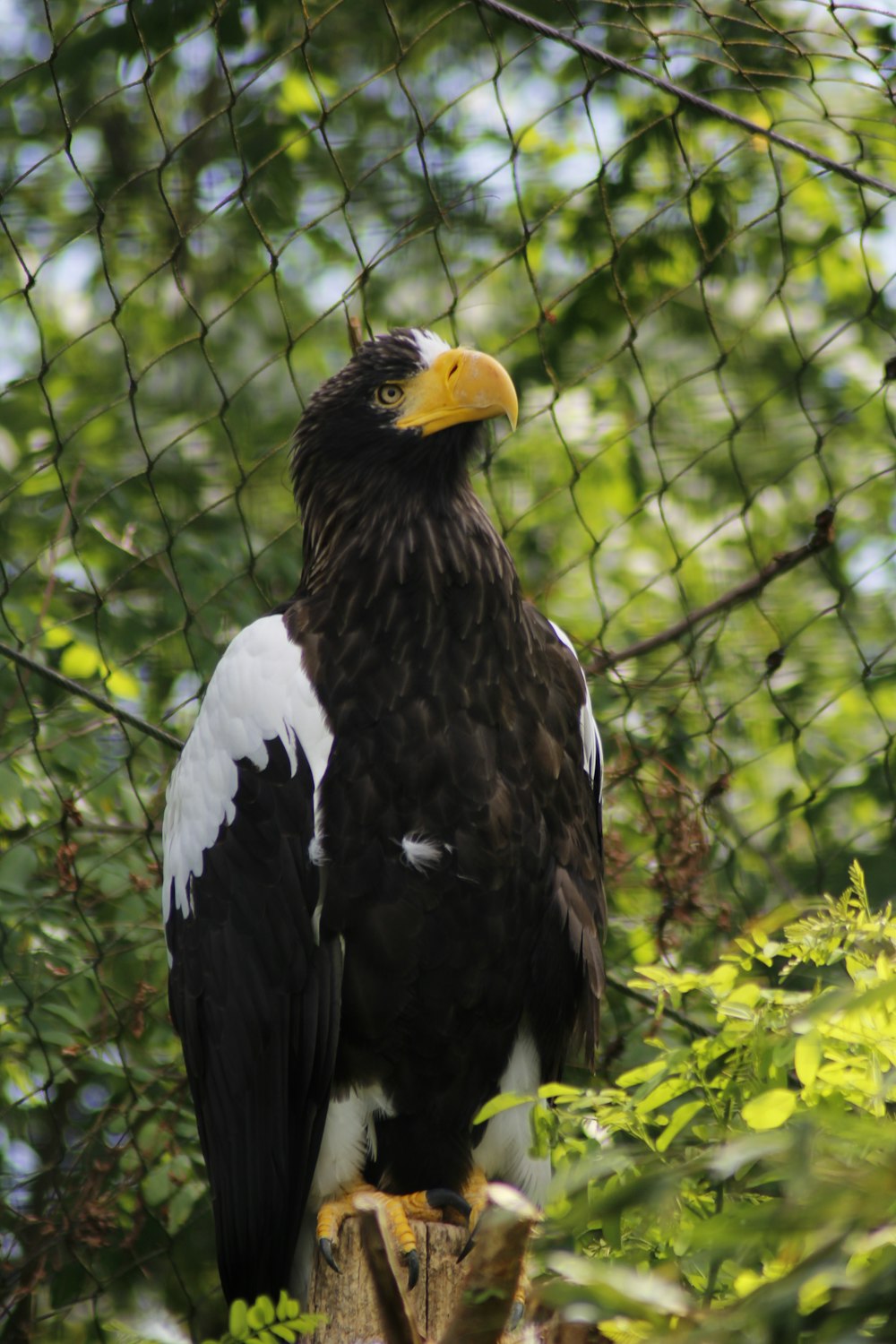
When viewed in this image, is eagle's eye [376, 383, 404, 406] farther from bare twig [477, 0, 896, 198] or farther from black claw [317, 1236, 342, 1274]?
black claw [317, 1236, 342, 1274]

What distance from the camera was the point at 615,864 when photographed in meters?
3.07

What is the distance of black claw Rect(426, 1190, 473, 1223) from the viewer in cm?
233

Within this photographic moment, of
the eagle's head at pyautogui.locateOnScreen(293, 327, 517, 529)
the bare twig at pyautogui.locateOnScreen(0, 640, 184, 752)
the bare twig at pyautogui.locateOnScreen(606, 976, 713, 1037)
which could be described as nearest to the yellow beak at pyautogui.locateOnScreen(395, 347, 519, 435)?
the eagle's head at pyautogui.locateOnScreen(293, 327, 517, 529)

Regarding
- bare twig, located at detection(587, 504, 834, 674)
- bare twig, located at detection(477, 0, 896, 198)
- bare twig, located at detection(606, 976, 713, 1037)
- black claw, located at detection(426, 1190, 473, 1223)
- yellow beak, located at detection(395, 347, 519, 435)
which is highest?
bare twig, located at detection(477, 0, 896, 198)

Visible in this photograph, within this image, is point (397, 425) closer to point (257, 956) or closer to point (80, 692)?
point (80, 692)

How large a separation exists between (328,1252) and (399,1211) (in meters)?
0.11

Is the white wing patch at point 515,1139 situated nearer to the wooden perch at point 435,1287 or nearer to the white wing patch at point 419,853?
the wooden perch at point 435,1287

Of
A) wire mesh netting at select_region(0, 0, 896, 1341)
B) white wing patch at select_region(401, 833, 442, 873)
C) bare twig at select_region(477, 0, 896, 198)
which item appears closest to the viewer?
white wing patch at select_region(401, 833, 442, 873)

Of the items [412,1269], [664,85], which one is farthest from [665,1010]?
[664,85]

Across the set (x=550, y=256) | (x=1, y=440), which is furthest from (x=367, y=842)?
(x=550, y=256)

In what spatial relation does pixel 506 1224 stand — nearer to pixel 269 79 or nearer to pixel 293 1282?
pixel 293 1282

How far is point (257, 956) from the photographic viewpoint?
7.66 ft

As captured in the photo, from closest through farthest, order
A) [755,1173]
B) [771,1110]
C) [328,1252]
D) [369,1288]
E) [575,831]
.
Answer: [771,1110]
[755,1173]
[369,1288]
[328,1252]
[575,831]

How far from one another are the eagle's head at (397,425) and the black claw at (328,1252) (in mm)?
1113
